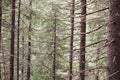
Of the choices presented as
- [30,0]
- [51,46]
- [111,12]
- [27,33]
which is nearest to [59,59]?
[51,46]

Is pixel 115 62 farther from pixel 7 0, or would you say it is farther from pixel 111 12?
pixel 7 0

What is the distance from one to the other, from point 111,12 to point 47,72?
56.4 feet

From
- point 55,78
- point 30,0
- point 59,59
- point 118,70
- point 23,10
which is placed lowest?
point 55,78

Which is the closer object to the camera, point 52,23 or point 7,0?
point 7,0

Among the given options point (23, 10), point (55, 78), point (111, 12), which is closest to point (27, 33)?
point (23, 10)

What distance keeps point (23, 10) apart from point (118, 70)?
1140cm

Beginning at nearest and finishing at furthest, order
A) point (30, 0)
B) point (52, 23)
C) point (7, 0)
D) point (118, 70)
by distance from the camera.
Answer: point (118, 70) → point (7, 0) → point (52, 23) → point (30, 0)

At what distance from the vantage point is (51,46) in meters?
20.4

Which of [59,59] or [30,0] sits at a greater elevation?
[30,0]

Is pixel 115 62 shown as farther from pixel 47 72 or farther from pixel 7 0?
pixel 47 72

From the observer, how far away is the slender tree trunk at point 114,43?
412cm

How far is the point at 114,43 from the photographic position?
419 centimetres

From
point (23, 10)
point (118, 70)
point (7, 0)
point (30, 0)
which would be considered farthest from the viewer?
point (30, 0)

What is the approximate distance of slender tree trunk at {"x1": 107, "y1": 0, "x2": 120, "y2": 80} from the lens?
13.5 ft
